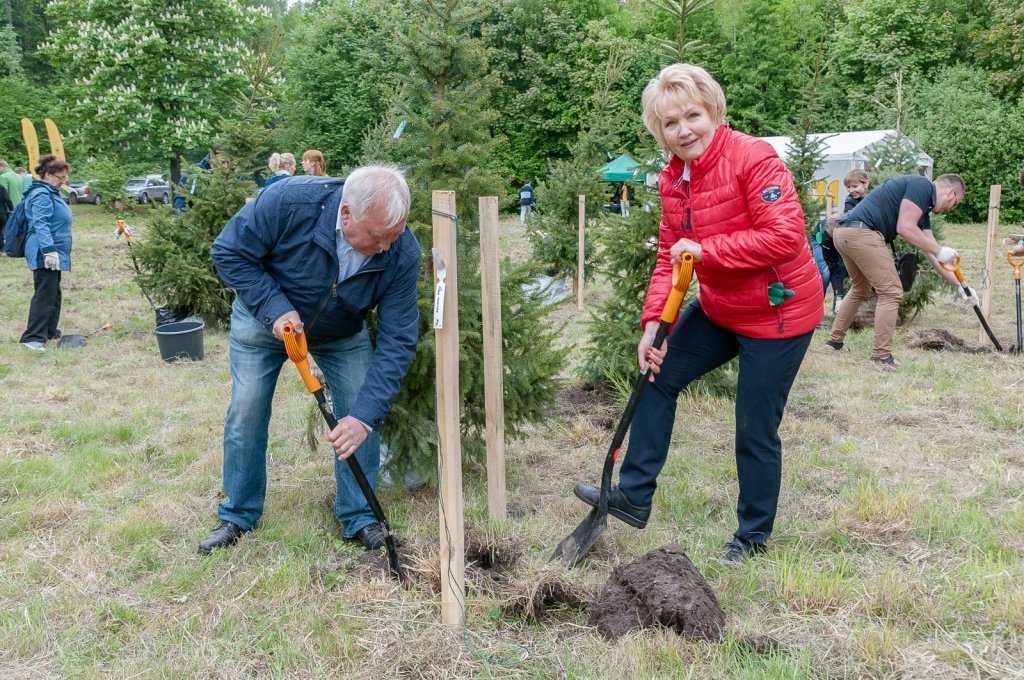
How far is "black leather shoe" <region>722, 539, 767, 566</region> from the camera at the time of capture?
332 centimetres

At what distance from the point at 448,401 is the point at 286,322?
79cm

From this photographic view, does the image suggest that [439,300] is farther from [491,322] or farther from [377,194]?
[491,322]

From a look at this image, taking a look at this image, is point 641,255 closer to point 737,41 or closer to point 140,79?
point 140,79

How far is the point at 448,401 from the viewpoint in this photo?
276cm

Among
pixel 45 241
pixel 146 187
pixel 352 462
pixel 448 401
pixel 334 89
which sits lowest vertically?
pixel 352 462

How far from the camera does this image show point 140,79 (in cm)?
2294

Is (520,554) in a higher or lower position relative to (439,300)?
lower

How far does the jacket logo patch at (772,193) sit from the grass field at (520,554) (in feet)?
4.64

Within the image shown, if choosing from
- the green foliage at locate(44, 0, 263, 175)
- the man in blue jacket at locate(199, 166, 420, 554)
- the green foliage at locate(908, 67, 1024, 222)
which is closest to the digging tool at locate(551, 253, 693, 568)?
the man in blue jacket at locate(199, 166, 420, 554)

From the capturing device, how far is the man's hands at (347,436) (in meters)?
2.98

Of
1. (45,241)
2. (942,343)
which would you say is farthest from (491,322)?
(45,241)

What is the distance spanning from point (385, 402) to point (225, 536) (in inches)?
40.9

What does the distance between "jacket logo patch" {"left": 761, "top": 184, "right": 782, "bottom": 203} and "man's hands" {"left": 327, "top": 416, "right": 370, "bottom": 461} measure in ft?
5.72

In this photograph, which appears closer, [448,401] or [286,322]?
[448,401]
